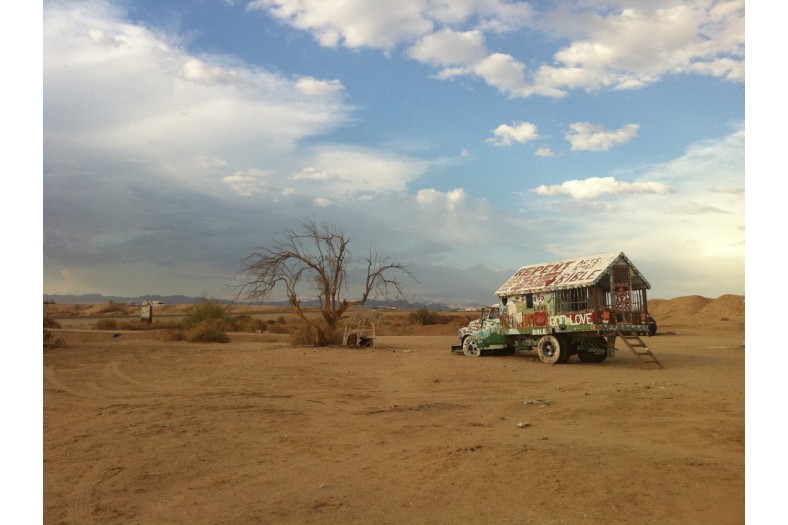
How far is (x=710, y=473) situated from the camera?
6668 mm

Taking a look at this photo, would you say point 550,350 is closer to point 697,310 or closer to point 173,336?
point 173,336

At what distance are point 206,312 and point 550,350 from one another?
31818 mm

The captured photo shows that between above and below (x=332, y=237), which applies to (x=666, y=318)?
below

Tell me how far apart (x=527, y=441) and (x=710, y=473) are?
2.30 meters

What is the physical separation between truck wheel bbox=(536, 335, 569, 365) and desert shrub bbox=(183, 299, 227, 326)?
1168 inches

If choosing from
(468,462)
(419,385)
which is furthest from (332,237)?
(468,462)

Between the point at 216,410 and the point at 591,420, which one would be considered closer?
the point at 591,420

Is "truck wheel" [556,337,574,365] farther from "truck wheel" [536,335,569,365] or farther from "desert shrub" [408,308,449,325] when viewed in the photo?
"desert shrub" [408,308,449,325]

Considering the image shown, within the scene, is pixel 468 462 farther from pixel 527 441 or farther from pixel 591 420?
pixel 591 420

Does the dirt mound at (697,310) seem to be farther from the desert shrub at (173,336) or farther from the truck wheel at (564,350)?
the desert shrub at (173,336)

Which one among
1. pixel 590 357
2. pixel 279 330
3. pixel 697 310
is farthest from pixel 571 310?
pixel 697 310

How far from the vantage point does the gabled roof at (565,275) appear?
756 inches

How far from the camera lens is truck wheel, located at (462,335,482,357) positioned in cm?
2322

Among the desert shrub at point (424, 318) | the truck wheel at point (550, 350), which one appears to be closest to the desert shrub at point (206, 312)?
the desert shrub at point (424, 318)
